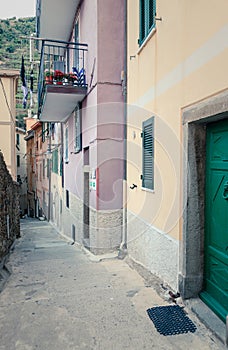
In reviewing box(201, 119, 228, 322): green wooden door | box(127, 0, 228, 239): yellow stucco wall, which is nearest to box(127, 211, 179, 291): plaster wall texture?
box(127, 0, 228, 239): yellow stucco wall

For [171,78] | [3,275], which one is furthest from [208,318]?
[3,275]

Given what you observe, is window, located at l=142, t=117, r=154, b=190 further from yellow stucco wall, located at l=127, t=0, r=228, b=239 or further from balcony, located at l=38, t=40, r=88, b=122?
balcony, located at l=38, t=40, r=88, b=122

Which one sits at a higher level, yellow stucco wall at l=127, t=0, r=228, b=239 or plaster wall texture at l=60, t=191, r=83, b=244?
yellow stucco wall at l=127, t=0, r=228, b=239

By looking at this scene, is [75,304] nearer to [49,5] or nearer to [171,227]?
[171,227]

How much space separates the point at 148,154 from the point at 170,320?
2758 mm

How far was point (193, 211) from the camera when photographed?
3705 millimetres

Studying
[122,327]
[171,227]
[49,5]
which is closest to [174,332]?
[122,327]

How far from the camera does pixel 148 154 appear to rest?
526 cm

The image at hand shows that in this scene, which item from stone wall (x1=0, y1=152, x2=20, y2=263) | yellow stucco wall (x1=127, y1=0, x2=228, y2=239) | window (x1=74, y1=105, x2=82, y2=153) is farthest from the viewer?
window (x1=74, y1=105, x2=82, y2=153)

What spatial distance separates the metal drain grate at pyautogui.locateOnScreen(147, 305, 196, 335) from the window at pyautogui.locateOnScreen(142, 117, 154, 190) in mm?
1970

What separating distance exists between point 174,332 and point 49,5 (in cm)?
995

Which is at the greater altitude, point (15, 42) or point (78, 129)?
point (15, 42)

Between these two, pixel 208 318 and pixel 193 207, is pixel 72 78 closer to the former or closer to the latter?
pixel 193 207

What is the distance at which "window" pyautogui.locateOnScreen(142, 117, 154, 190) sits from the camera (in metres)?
5.04
